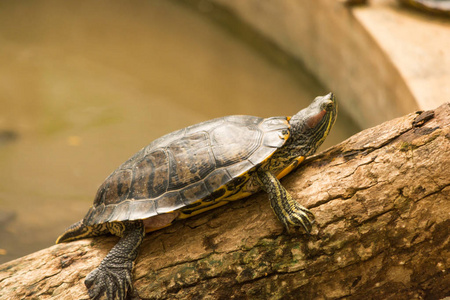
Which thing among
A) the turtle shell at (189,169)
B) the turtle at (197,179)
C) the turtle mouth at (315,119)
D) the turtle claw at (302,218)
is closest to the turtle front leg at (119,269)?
the turtle at (197,179)

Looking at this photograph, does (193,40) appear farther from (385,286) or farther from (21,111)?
(385,286)

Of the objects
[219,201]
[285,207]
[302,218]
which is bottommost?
[302,218]

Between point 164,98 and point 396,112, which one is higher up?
point 164,98

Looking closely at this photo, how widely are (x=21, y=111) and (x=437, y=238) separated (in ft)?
19.8

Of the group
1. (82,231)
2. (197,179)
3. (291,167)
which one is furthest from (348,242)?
(82,231)

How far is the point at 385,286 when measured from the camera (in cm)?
261

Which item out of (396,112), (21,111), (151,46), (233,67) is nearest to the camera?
(396,112)

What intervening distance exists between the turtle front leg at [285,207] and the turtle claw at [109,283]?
0.99 meters

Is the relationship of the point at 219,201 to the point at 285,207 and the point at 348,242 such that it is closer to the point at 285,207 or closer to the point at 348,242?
the point at 285,207

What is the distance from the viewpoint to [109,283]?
2.65 metres

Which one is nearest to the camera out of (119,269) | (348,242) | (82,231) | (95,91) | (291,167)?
(348,242)

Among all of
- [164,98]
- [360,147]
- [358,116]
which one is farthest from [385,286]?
[164,98]

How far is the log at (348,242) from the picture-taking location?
100 inches

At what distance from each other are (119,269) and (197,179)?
73 cm
